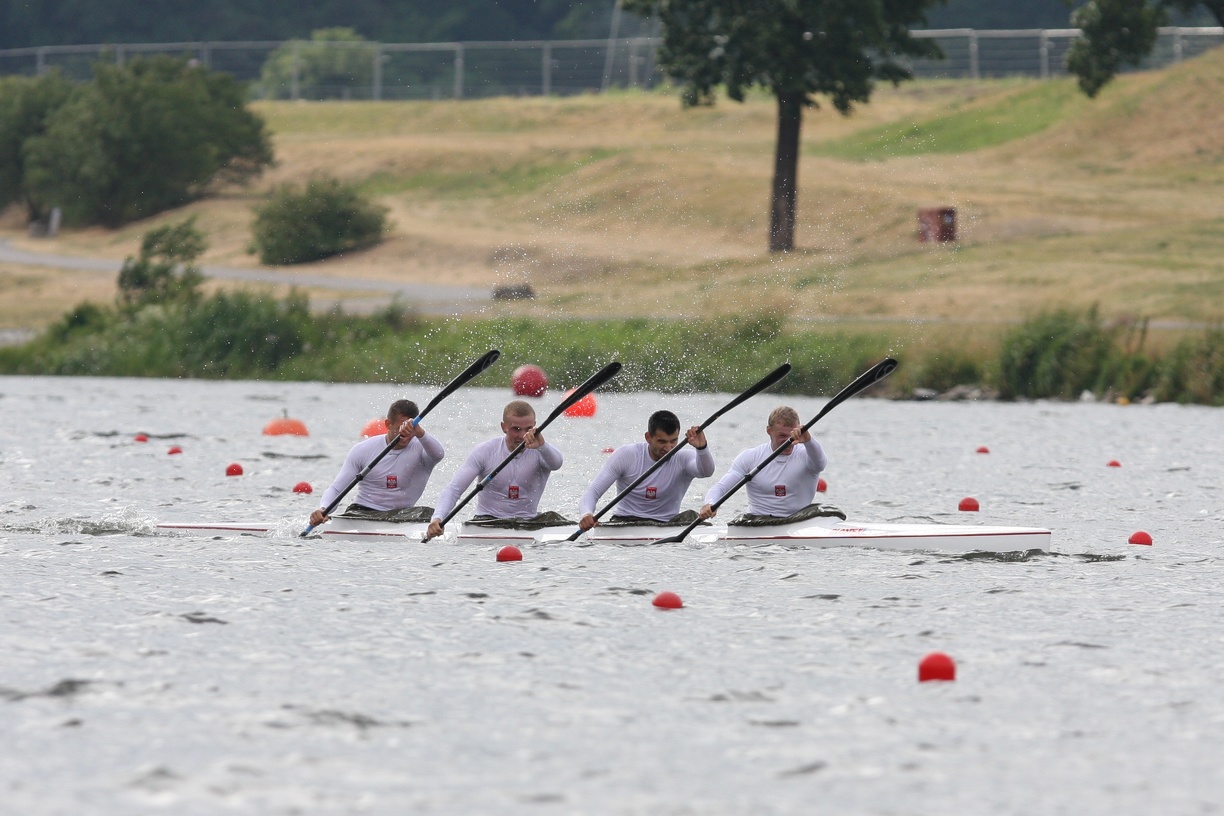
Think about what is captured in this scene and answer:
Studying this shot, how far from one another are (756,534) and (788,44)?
103 ft

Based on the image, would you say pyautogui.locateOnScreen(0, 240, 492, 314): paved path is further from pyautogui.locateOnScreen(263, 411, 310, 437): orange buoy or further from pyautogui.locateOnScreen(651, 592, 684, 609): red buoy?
pyautogui.locateOnScreen(651, 592, 684, 609): red buoy

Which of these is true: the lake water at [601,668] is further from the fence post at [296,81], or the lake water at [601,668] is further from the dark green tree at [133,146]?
the fence post at [296,81]

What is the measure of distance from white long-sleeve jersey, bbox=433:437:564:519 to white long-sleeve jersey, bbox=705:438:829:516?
1.37 meters

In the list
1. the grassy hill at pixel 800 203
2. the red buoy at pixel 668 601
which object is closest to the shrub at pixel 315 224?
the grassy hill at pixel 800 203

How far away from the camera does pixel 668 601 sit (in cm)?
1199

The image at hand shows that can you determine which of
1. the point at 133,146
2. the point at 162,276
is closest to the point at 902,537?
the point at 162,276

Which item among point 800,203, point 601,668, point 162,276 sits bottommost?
point 162,276

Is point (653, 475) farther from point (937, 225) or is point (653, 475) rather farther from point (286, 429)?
point (937, 225)

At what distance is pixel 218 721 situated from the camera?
8.77 m

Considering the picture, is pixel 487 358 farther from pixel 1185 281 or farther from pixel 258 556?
pixel 1185 281

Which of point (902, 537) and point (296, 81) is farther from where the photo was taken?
point (296, 81)

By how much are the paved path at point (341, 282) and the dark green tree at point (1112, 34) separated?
566 inches

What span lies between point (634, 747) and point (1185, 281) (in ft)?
104

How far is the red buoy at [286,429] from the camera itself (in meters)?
25.0
